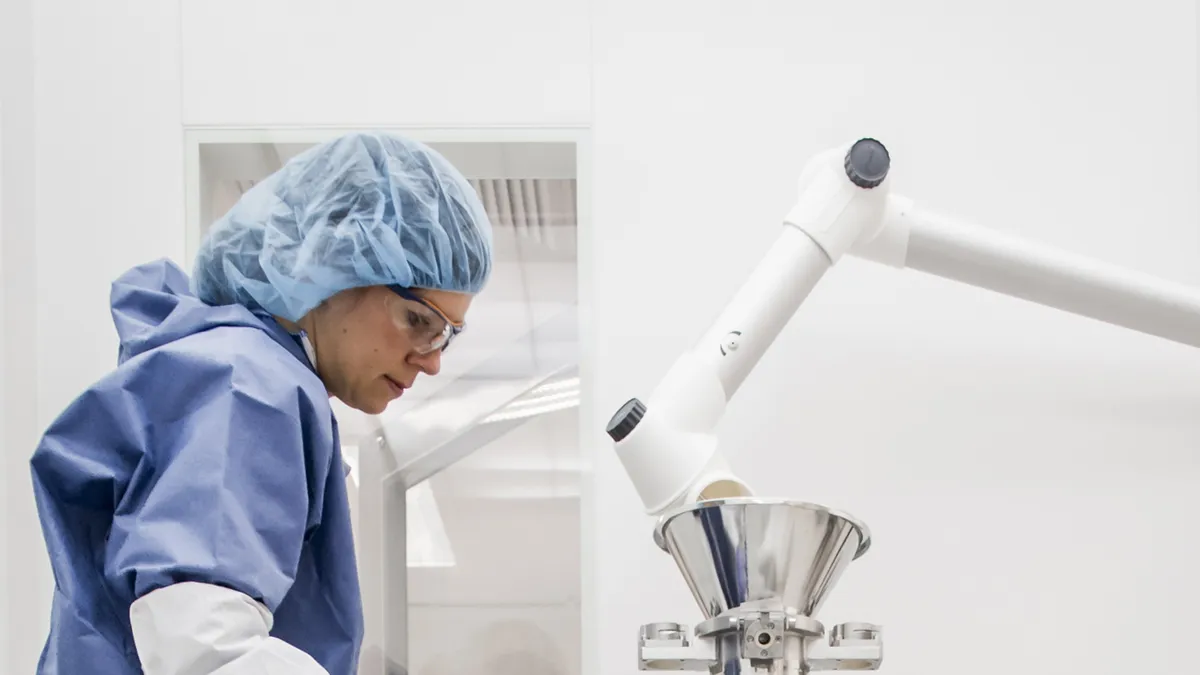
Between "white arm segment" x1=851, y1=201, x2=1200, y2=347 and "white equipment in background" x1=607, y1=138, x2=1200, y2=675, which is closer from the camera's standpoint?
"white equipment in background" x1=607, y1=138, x2=1200, y2=675

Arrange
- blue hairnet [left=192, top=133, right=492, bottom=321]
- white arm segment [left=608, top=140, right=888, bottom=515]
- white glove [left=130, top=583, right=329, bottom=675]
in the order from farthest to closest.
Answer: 1. white arm segment [left=608, top=140, right=888, bottom=515]
2. blue hairnet [left=192, top=133, right=492, bottom=321]
3. white glove [left=130, top=583, right=329, bottom=675]

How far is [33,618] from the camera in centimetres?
228

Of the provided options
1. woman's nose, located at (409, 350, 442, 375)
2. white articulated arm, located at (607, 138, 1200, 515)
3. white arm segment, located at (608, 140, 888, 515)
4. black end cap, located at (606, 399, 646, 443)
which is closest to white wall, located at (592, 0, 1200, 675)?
white articulated arm, located at (607, 138, 1200, 515)

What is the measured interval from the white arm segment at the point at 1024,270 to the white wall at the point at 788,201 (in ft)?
0.79

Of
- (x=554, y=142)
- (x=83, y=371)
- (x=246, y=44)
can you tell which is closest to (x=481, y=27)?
(x=554, y=142)

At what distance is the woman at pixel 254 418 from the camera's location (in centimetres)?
132

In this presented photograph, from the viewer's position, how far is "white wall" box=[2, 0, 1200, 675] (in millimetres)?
2324

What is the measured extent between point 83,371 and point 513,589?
75 centimetres

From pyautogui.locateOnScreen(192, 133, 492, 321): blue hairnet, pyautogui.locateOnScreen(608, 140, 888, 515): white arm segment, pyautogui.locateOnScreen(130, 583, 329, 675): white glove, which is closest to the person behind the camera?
pyautogui.locateOnScreen(130, 583, 329, 675): white glove

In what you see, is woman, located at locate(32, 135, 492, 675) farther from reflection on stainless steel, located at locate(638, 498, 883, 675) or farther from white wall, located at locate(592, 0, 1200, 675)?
white wall, located at locate(592, 0, 1200, 675)

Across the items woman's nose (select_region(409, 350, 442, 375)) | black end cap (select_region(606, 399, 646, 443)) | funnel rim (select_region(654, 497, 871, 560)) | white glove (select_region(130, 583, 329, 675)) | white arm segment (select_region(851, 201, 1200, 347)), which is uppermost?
white arm segment (select_region(851, 201, 1200, 347))

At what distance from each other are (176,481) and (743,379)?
0.85 metres

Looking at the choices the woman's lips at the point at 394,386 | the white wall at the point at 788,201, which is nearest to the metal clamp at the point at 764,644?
the woman's lips at the point at 394,386

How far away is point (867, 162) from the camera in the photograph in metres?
2.01
